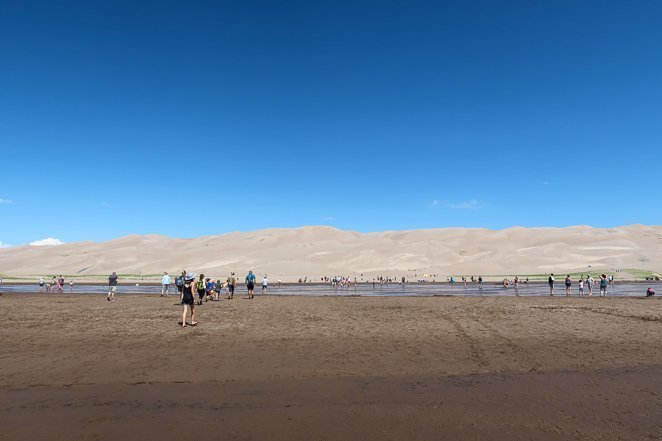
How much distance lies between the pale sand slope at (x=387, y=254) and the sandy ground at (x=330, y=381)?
2587 inches

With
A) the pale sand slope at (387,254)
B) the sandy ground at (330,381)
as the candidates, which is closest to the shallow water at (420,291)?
the sandy ground at (330,381)

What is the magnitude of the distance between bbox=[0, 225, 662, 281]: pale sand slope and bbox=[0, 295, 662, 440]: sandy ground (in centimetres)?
6570

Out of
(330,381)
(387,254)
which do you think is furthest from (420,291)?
(387,254)

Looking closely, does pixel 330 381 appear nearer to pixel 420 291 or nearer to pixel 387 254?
pixel 420 291

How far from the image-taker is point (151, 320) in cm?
1689

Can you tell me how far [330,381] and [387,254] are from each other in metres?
98.8

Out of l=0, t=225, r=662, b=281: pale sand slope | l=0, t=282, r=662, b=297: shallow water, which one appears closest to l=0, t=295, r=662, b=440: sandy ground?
l=0, t=282, r=662, b=297: shallow water

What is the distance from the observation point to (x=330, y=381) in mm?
8773

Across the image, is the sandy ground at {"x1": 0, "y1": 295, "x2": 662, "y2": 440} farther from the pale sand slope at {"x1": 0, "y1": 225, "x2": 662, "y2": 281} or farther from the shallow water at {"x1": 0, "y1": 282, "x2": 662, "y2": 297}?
→ the pale sand slope at {"x1": 0, "y1": 225, "x2": 662, "y2": 281}

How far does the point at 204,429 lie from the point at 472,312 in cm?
1626

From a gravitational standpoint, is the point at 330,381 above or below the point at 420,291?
above

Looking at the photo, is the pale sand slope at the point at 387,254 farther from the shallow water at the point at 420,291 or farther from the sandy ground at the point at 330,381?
the sandy ground at the point at 330,381

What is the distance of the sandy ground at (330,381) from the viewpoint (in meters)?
6.44

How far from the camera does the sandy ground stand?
6445 millimetres
